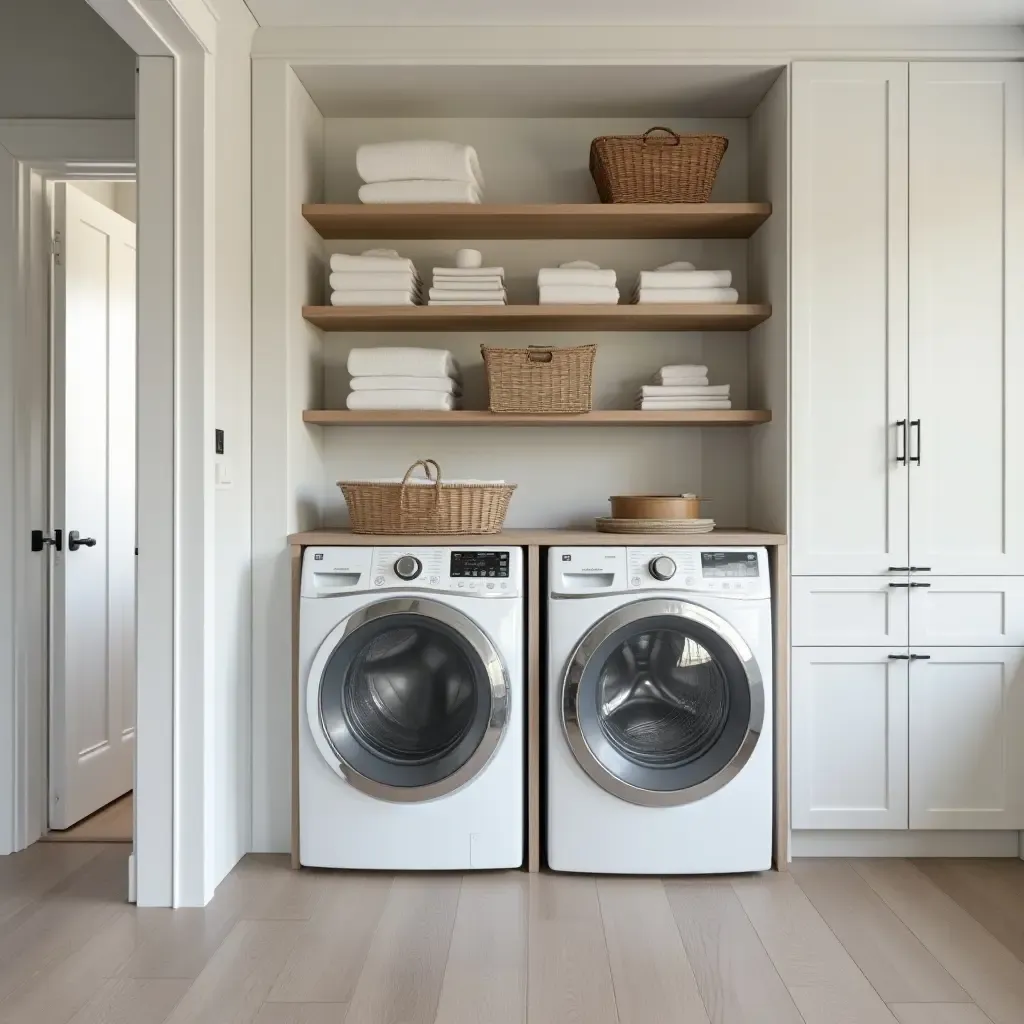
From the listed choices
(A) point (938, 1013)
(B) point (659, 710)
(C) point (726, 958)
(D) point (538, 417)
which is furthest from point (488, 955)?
(D) point (538, 417)

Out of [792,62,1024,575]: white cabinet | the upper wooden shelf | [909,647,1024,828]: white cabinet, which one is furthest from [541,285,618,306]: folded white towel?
[909,647,1024,828]: white cabinet

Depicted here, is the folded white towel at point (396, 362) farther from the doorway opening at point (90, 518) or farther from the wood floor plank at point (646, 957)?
the wood floor plank at point (646, 957)

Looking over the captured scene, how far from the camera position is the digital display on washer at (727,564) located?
8.92 feet

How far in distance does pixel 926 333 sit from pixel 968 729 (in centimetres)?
116

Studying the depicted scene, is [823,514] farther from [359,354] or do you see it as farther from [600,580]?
[359,354]

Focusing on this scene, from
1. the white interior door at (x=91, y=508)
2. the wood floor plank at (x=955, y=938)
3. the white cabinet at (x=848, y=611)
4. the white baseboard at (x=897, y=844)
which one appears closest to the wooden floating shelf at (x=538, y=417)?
the white cabinet at (x=848, y=611)

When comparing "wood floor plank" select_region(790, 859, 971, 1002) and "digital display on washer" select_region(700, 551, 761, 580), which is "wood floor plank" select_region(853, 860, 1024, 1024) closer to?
"wood floor plank" select_region(790, 859, 971, 1002)

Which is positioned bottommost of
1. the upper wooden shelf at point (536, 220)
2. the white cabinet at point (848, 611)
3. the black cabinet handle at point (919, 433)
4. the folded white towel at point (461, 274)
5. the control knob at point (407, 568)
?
the white cabinet at point (848, 611)

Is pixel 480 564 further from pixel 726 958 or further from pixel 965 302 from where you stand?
pixel 965 302

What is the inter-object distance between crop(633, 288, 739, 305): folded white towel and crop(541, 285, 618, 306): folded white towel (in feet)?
0.34

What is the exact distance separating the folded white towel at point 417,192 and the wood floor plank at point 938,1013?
240 centimetres

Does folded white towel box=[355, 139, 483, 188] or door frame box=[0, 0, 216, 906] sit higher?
folded white towel box=[355, 139, 483, 188]

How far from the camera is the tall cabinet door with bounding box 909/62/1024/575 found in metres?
2.81

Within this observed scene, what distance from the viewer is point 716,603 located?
2701 millimetres
